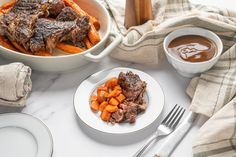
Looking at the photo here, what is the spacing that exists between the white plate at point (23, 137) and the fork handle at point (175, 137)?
296 mm

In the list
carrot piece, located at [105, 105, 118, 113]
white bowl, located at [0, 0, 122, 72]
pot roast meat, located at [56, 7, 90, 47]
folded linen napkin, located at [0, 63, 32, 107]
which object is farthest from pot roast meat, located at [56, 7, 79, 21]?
carrot piece, located at [105, 105, 118, 113]

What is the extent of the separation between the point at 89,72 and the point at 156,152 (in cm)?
40

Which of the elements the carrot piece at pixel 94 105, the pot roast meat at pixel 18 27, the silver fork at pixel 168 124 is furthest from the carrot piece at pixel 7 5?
the silver fork at pixel 168 124

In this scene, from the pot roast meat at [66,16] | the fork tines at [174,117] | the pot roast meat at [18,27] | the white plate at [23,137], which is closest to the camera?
the white plate at [23,137]

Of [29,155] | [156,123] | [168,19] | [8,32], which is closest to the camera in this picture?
[29,155]

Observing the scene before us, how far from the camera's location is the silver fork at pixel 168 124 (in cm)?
121

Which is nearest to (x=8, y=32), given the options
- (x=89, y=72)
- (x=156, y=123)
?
(x=89, y=72)

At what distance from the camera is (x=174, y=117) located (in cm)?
128

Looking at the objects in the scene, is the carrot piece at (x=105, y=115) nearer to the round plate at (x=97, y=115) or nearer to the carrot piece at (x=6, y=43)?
the round plate at (x=97, y=115)

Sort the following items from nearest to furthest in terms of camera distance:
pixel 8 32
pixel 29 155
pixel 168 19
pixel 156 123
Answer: pixel 29 155
pixel 156 123
pixel 8 32
pixel 168 19

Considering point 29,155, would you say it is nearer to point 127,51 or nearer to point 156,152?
point 156,152

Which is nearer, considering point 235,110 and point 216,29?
point 235,110

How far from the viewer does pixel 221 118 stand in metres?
1.21

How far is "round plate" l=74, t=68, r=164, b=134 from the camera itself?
1.24 m
